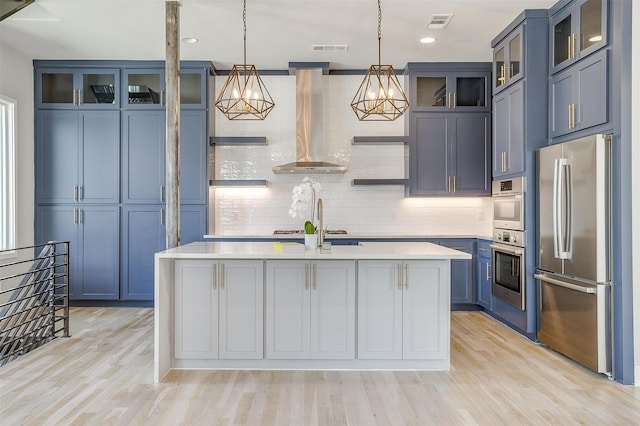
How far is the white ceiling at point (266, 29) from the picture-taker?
155 inches

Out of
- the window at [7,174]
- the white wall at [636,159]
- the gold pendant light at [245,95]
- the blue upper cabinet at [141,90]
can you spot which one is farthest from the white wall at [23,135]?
the white wall at [636,159]

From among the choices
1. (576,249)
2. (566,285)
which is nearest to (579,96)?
(576,249)

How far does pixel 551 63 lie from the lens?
3916 millimetres

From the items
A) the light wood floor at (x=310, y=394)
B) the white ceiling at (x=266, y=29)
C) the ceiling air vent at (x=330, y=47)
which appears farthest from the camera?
the ceiling air vent at (x=330, y=47)

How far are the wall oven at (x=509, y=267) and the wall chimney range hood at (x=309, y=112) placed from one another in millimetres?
2030

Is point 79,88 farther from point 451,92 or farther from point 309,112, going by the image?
point 451,92

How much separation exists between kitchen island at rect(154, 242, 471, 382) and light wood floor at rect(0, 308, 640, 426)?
0.13 meters

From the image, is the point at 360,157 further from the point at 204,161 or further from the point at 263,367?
the point at 263,367

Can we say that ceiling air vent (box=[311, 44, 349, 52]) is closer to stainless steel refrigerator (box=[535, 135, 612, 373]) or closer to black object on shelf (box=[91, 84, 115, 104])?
stainless steel refrigerator (box=[535, 135, 612, 373])

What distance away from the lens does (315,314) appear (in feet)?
10.8

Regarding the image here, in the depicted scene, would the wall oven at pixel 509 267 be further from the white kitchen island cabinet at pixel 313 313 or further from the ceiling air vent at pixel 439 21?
the ceiling air vent at pixel 439 21

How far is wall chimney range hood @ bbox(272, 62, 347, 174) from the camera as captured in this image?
5.48 m

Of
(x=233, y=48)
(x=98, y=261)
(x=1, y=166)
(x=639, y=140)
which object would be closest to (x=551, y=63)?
(x=639, y=140)

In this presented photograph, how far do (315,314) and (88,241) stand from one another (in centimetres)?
358
